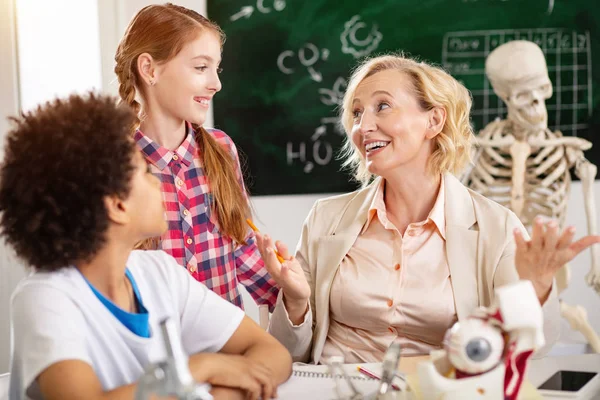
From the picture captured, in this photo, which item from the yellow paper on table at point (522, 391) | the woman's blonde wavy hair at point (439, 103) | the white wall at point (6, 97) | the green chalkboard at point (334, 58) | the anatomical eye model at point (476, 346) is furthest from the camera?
the green chalkboard at point (334, 58)

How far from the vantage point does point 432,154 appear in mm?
2201

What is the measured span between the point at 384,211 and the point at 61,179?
3.50 ft

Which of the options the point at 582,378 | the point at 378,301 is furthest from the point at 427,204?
the point at 582,378

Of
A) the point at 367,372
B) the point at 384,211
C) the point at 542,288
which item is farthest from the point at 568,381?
the point at 384,211

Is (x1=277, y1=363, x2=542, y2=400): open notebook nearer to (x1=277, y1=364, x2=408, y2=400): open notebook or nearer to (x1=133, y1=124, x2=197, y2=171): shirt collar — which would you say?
(x1=277, y1=364, x2=408, y2=400): open notebook

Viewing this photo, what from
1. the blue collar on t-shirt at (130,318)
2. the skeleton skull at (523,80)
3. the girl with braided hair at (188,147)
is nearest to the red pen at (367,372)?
the blue collar on t-shirt at (130,318)

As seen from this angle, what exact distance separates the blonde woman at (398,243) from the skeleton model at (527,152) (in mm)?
1372

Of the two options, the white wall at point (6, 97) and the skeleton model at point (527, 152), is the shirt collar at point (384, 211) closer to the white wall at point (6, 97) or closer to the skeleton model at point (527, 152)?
the skeleton model at point (527, 152)

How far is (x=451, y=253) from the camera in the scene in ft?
6.55

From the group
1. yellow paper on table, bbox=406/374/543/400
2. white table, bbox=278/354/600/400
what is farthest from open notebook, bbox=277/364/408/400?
yellow paper on table, bbox=406/374/543/400

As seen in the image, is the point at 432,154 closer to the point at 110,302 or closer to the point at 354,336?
the point at 354,336

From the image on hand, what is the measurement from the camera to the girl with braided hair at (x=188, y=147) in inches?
81.8

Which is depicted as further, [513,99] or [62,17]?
[62,17]

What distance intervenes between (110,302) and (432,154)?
3.72 ft
